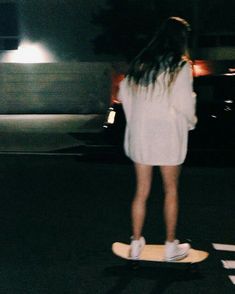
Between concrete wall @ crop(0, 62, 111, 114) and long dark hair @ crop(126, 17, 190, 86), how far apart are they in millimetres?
19427

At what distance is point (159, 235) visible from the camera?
6.55 m

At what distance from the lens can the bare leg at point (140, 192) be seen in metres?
5.27

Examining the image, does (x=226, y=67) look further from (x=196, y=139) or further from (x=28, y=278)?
(x=28, y=278)

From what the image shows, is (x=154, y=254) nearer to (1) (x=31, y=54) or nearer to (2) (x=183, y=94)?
(2) (x=183, y=94)

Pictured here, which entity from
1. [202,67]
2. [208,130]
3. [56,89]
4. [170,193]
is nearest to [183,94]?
[170,193]

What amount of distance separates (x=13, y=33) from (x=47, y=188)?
55.8ft

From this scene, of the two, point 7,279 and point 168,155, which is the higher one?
point 168,155

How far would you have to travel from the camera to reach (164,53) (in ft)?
16.8

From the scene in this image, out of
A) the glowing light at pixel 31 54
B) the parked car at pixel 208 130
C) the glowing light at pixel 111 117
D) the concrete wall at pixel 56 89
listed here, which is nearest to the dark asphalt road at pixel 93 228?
the parked car at pixel 208 130

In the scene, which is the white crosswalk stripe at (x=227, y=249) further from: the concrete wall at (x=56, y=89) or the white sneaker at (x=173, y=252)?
the concrete wall at (x=56, y=89)

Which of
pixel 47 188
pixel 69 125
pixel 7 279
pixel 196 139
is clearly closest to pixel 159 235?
pixel 7 279

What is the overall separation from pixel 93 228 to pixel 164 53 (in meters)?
2.31

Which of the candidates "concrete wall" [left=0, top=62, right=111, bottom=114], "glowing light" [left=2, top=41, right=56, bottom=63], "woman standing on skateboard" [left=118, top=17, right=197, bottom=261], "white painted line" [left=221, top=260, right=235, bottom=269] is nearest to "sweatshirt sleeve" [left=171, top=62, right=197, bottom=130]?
"woman standing on skateboard" [left=118, top=17, right=197, bottom=261]

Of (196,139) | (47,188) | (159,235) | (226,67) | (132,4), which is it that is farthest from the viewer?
(226,67)
